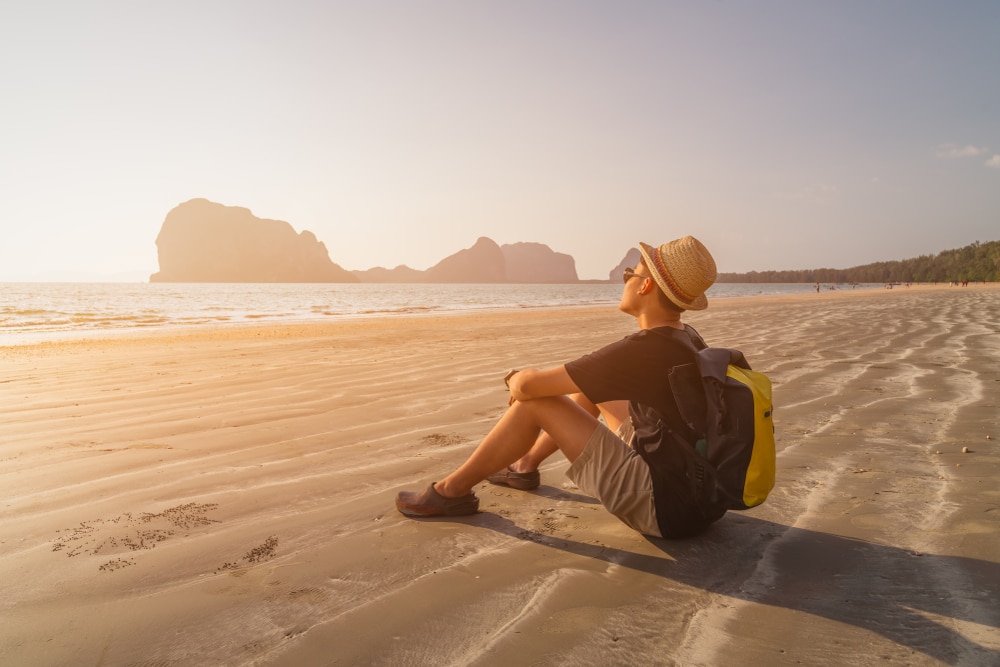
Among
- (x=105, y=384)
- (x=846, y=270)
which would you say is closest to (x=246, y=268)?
(x=846, y=270)

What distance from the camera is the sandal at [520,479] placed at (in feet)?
9.90

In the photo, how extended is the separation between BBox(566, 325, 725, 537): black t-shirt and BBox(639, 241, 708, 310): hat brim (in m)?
0.12

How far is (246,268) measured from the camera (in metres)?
198

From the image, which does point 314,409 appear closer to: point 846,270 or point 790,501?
point 790,501

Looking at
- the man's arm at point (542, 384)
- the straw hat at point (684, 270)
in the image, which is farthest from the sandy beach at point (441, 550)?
the straw hat at point (684, 270)

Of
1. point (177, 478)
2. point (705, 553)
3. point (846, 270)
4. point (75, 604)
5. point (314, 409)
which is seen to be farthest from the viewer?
point (846, 270)

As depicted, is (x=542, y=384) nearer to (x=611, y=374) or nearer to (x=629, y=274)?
(x=611, y=374)

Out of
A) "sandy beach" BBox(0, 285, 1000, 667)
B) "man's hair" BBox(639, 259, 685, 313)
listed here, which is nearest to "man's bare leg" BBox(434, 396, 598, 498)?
"sandy beach" BBox(0, 285, 1000, 667)

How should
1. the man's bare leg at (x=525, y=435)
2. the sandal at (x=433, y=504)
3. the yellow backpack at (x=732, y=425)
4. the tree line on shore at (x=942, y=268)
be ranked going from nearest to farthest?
1. the yellow backpack at (x=732, y=425)
2. the man's bare leg at (x=525, y=435)
3. the sandal at (x=433, y=504)
4. the tree line on shore at (x=942, y=268)

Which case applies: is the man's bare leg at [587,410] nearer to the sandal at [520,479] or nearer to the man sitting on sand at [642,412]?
the sandal at [520,479]

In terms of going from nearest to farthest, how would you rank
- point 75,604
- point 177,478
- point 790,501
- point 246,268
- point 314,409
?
point 75,604
point 790,501
point 177,478
point 314,409
point 246,268

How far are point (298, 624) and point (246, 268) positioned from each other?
21486 cm

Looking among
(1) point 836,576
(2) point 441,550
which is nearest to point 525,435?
(2) point 441,550

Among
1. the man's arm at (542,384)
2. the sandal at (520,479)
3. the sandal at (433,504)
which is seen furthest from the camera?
the sandal at (520,479)
